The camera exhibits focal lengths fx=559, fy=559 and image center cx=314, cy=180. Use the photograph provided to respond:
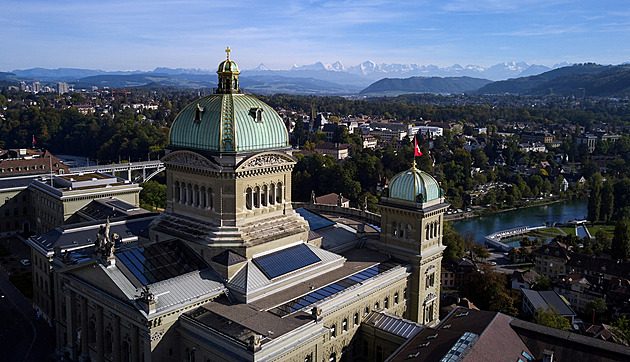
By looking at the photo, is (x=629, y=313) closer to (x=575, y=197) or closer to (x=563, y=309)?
(x=563, y=309)

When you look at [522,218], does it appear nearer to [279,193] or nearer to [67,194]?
[67,194]

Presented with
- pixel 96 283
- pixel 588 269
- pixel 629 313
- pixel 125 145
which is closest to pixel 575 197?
pixel 588 269

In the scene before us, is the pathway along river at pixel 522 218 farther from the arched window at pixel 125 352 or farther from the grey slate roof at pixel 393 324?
the arched window at pixel 125 352

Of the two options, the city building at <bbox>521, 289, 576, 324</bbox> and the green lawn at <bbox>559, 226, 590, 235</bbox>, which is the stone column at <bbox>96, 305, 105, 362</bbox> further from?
Result: the green lawn at <bbox>559, 226, 590, 235</bbox>

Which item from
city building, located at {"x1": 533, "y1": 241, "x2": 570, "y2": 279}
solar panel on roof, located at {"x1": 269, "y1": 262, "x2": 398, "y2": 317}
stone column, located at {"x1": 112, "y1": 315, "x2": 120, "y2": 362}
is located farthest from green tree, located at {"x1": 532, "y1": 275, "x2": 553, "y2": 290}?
stone column, located at {"x1": 112, "y1": 315, "x2": 120, "y2": 362}

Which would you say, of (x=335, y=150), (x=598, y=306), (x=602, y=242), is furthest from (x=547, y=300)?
(x=335, y=150)

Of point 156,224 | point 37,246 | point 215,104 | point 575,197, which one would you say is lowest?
point 575,197

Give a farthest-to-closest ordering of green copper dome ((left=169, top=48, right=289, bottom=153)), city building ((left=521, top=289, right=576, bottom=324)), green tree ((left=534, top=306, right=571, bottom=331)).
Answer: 1. city building ((left=521, top=289, right=576, bottom=324))
2. green tree ((left=534, top=306, right=571, bottom=331))
3. green copper dome ((left=169, top=48, right=289, bottom=153))
